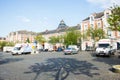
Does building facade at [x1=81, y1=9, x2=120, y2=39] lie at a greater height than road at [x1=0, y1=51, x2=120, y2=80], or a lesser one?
greater

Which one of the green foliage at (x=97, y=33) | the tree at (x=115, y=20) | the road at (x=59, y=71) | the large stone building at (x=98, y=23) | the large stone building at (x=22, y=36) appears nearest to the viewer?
the road at (x=59, y=71)

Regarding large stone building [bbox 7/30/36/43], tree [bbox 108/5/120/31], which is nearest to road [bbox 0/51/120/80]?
tree [bbox 108/5/120/31]

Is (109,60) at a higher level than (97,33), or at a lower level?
lower

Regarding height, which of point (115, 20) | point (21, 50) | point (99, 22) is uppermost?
point (99, 22)

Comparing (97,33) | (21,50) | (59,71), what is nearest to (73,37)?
(97,33)

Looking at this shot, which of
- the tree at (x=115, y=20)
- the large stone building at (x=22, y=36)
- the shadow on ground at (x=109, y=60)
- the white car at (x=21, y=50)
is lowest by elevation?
the shadow on ground at (x=109, y=60)

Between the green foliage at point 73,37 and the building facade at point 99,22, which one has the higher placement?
the building facade at point 99,22

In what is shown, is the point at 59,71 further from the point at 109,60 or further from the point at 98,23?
the point at 98,23

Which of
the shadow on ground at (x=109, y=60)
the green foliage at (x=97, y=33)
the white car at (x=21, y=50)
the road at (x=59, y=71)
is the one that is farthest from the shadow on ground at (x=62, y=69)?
the green foliage at (x=97, y=33)

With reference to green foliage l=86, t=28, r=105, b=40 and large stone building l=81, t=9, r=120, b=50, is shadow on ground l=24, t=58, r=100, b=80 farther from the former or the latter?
large stone building l=81, t=9, r=120, b=50

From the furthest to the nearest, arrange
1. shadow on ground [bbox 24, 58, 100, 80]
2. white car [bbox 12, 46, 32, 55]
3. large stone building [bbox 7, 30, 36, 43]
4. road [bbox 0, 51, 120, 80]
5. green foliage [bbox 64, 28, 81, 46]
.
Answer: large stone building [bbox 7, 30, 36, 43], green foliage [bbox 64, 28, 81, 46], white car [bbox 12, 46, 32, 55], shadow on ground [bbox 24, 58, 100, 80], road [bbox 0, 51, 120, 80]

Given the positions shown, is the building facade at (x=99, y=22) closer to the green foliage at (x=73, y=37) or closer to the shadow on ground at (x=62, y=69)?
the green foliage at (x=73, y=37)

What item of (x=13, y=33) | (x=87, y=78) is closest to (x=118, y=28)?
(x=87, y=78)

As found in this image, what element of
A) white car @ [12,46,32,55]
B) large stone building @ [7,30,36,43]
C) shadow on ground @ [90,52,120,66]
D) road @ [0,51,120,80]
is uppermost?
large stone building @ [7,30,36,43]
